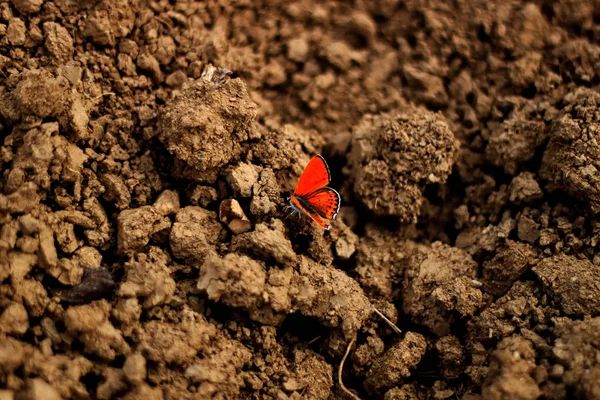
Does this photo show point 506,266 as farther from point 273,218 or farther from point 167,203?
point 167,203

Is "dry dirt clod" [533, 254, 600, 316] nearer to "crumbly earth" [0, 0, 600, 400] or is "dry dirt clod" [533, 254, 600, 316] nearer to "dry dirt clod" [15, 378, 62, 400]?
"crumbly earth" [0, 0, 600, 400]

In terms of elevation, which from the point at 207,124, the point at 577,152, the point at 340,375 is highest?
the point at 577,152

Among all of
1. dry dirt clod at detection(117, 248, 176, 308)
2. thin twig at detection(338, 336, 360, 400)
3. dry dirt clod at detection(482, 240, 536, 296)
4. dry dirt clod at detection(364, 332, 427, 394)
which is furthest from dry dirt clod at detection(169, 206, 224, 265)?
dry dirt clod at detection(482, 240, 536, 296)

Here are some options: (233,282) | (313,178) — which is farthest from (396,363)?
(313,178)

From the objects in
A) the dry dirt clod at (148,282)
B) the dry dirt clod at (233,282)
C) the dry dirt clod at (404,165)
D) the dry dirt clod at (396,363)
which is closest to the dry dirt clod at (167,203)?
the dry dirt clod at (148,282)

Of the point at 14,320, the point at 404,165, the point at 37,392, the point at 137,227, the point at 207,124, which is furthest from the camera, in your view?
the point at 404,165

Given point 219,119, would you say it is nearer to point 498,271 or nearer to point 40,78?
point 40,78

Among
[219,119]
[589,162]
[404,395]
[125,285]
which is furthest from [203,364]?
[589,162]
